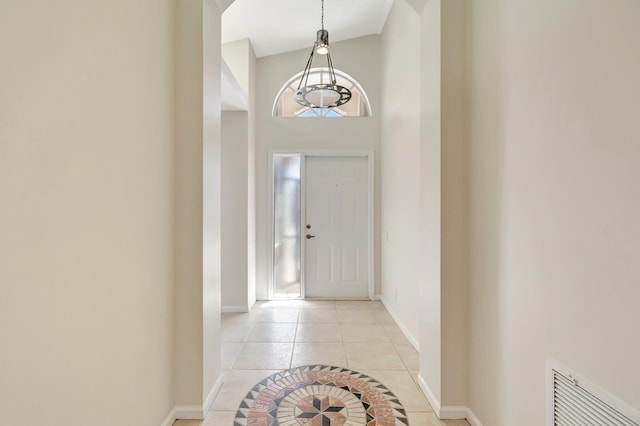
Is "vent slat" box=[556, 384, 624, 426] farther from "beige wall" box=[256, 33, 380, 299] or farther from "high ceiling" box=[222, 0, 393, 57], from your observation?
"high ceiling" box=[222, 0, 393, 57]

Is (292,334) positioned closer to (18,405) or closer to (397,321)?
(397,321)

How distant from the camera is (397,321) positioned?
10.8 feet

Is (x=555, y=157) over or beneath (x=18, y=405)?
over

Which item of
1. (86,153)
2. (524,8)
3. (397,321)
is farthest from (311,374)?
(524,8)

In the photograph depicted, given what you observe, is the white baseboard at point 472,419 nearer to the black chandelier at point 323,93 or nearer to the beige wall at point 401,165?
the beige wall at point 401,165

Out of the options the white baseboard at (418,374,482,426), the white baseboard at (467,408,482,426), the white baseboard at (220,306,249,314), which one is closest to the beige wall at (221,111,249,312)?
the white baseboard at (220,306,249,314)

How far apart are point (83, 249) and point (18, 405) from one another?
46cm

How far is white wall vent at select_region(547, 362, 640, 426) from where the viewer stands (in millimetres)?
893

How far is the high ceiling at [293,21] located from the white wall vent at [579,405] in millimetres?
3633

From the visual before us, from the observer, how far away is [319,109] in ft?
13.9

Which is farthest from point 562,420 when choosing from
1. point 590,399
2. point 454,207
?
point 454,207

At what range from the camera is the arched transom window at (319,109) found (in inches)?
166

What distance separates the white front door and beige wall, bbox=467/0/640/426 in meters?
2.56

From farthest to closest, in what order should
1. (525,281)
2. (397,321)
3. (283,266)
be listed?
(283,266), (397,321), (525,281)
